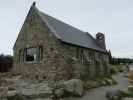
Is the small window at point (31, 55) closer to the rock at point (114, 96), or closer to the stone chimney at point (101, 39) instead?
the rock at point (114, 96)

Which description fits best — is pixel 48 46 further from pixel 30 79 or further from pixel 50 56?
pixel 30 79

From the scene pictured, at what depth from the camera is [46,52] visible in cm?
1855

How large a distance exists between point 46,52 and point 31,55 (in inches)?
92.3

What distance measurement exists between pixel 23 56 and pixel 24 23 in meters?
3.98

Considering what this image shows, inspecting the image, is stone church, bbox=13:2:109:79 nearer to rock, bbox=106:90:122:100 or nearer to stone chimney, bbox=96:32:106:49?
rock, bbox=106:90:122:100

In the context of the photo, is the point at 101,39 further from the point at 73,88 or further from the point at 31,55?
the point at 73,88

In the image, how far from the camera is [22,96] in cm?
1244

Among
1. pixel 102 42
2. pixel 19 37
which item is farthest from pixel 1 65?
pixel 102 42

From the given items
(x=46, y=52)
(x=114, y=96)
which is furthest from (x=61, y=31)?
(x=114, y=96)

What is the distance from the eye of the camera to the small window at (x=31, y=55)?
19.5 metres

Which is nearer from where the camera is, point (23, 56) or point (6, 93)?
point (6, 93)

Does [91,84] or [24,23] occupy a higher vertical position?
[24,23]

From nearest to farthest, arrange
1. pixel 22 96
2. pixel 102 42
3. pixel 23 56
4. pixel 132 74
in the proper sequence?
pixel 22 96 → pixel 132 74 → pixel 23 56 → pixel 102 42

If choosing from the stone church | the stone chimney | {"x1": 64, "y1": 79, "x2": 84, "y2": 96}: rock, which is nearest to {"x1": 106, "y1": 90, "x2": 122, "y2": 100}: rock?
{"x1": 64, "y1": 79, "x2": 84, "y2": 96}: rock
